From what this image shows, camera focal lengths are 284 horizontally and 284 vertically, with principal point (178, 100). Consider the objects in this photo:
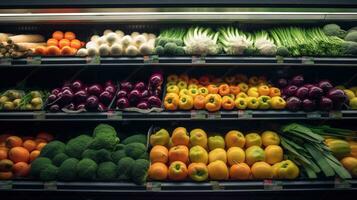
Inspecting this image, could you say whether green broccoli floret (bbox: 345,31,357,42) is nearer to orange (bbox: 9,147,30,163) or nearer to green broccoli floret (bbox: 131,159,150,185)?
green broccoli floret (bbox: 131,159,150,185)

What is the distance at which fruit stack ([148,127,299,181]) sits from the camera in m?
2.22

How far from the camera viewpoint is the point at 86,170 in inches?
87.4

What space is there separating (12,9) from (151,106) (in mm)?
1423

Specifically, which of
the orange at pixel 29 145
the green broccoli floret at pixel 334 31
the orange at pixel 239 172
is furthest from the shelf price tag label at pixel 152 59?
the green broccoli floret at pixel 334 31

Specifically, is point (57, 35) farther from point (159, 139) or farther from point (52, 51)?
point (159, 139)

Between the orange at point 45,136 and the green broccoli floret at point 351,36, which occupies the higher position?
the green broccoli floret at point 351,36

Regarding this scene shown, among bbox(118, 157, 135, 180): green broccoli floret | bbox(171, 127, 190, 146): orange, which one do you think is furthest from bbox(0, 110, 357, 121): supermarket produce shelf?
bbox(118, 157, 135, 180): green broccoli floret

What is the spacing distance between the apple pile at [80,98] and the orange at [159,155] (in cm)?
56

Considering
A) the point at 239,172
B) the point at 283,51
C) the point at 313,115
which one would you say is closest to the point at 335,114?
the point at 313,115

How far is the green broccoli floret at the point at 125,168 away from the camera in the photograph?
223 centimetres

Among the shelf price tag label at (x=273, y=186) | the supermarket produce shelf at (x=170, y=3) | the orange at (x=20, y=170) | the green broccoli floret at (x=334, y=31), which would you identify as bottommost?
the shelf price tag label at (x=273, y=186)

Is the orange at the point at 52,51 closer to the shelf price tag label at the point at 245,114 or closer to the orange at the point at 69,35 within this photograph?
the orange at the point at 69,35

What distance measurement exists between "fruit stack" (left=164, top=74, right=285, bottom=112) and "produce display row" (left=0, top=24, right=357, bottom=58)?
0.31m

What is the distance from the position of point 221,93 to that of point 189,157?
0.63m
